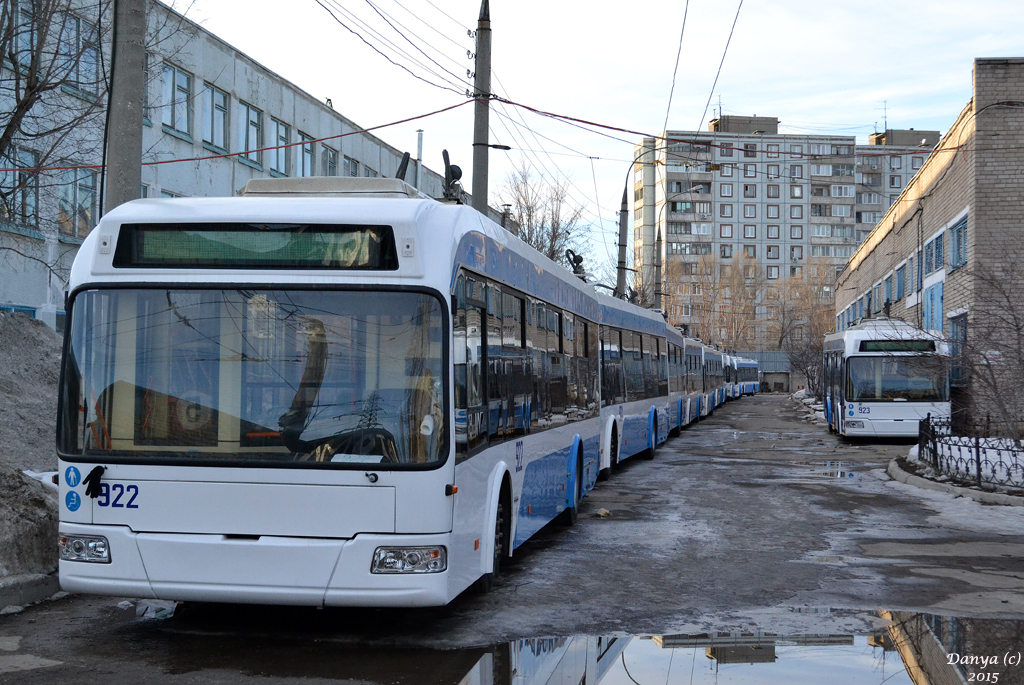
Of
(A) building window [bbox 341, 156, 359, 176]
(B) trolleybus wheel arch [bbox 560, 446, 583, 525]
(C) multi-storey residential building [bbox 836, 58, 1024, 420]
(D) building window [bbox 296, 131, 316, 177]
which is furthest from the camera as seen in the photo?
(A) building window [bbox 341, 156, 359, 176]

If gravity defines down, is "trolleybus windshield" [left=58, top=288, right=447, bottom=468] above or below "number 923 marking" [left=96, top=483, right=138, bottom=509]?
above

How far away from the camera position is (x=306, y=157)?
127ft

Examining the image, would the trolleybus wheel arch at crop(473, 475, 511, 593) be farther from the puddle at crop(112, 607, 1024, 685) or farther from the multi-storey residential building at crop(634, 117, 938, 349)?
the multi-storey residential building at crop(634, 117, 938, 349)

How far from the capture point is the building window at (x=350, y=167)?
138 ft

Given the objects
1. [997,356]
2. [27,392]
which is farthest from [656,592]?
[997,356]

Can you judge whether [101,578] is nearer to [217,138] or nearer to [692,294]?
[217,138]

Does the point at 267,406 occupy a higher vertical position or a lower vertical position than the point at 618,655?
higher

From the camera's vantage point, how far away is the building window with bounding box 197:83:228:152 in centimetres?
3118

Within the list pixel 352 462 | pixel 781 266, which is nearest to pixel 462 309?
pixel 352 462

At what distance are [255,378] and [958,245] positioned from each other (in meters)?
28.0

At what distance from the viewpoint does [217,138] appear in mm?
32156

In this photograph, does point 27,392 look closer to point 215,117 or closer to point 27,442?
point 27,442

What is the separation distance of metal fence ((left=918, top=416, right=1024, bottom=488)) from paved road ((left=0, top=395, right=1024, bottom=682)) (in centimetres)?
84

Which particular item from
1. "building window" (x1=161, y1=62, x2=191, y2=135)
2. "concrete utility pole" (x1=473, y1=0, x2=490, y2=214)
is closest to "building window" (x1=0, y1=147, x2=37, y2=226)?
"concrete utility pole" (x1=473, y1=0, x2=490, y2=214)
